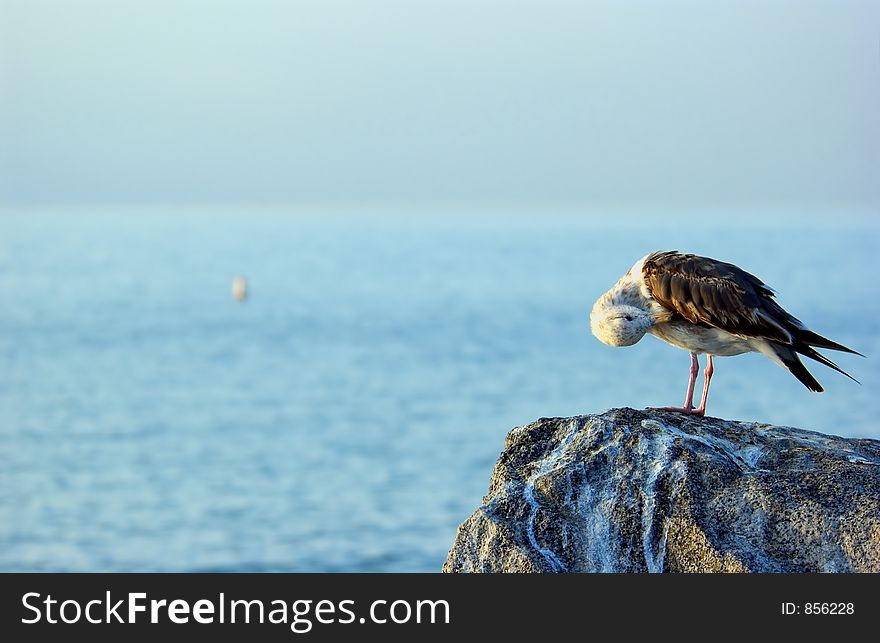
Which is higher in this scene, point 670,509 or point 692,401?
point 692,401

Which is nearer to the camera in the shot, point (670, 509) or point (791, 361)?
point (670, 509)

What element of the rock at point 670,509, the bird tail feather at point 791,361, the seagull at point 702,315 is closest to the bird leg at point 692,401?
the seagull at point 702,315

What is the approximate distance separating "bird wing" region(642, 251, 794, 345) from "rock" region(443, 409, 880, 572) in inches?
39.3

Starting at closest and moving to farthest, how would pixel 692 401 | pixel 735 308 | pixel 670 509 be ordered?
pixel 670 509 → pixel 692 401 → pixel 735 308

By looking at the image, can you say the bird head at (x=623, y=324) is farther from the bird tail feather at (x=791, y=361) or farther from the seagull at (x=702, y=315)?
the bird tail feather at (x=791, y=361)

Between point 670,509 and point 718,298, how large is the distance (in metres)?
1.79

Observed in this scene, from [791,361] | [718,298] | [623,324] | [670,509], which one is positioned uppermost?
[718,298]

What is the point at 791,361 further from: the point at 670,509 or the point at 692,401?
the point at 670,509

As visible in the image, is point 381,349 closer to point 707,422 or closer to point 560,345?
point 560,345

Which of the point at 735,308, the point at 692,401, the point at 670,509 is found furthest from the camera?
the point at 735,308

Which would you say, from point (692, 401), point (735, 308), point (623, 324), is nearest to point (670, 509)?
point (692, 401)

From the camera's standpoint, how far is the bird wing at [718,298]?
7.70m

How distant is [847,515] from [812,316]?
5443cm

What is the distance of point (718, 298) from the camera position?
775 centimetres
